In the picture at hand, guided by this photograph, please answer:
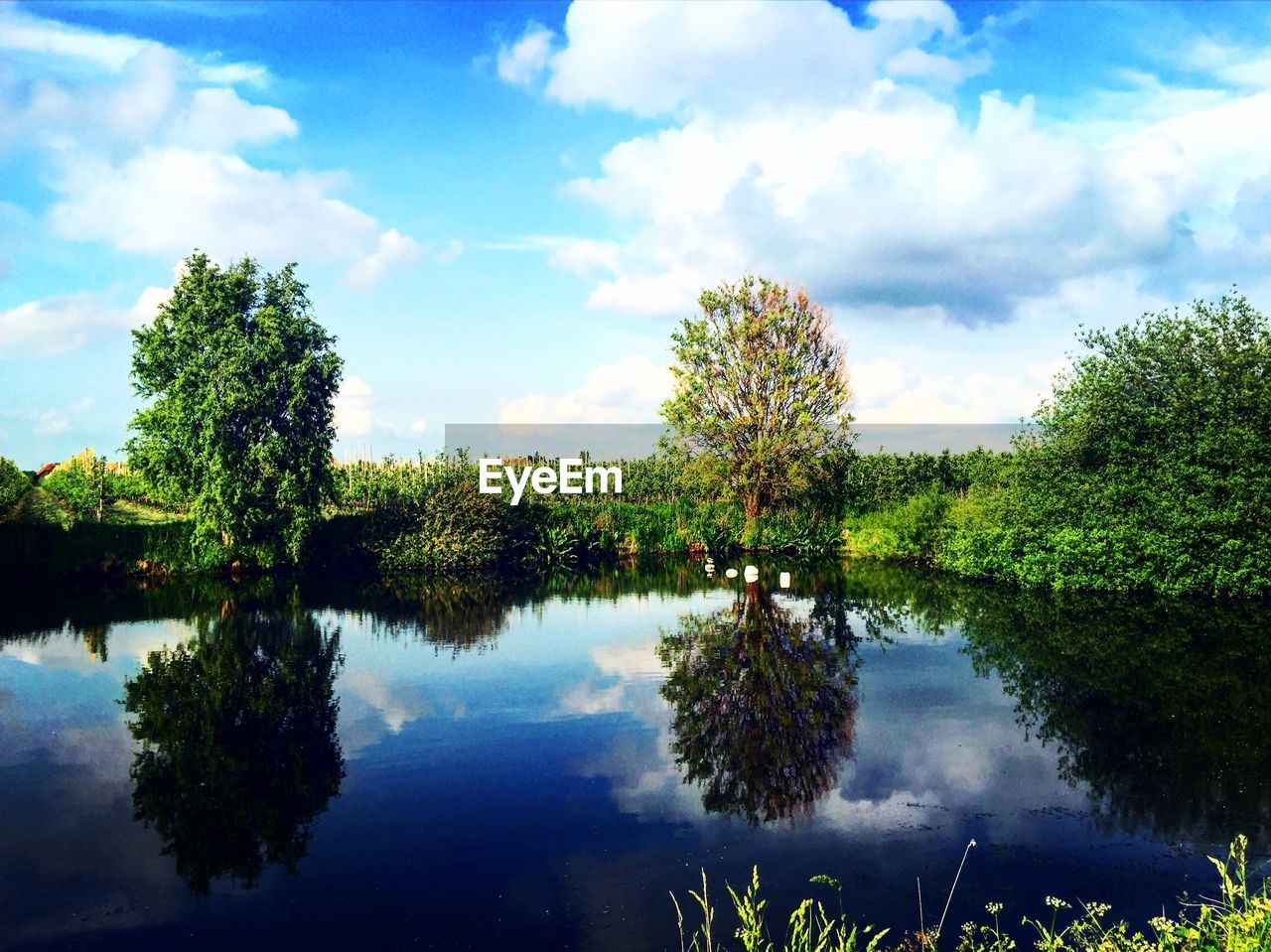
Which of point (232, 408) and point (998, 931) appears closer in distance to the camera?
point (998, 931)

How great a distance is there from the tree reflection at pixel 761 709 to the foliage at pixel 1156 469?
8.94 metres

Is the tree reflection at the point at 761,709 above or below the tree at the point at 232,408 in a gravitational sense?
below

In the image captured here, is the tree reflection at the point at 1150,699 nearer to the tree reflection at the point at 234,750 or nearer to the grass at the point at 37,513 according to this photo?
the tree reflection at the point at 234,750

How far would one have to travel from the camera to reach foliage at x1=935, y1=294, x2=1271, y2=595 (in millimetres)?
21797

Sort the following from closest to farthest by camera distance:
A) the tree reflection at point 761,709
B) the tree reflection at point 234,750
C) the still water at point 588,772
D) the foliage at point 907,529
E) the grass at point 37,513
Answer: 1. the still water at point 588,772
2. the tree reflection at point 234,750
3. the tree reflection at point 761,709
4. the grass at point 37,513
5. the foliage at point 907,529

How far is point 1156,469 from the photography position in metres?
Result: 23.1

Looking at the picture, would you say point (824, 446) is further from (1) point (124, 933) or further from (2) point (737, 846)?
(1) point (124, 933)

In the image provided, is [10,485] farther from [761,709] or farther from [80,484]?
[761,709]

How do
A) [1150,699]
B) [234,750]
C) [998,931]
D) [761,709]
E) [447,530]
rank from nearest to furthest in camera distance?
[998,931] → [234,750] → [761,709] → [1150,699] → [447,530]

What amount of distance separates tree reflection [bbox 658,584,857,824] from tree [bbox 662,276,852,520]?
1686cm

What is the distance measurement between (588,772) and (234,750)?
4563 mm

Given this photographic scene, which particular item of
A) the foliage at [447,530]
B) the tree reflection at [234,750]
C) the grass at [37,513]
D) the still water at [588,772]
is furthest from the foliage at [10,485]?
the tree reflection at [234,750]

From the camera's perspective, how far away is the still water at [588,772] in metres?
7.48

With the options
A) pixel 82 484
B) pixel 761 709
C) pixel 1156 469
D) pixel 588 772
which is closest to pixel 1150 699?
pixel 761 709
